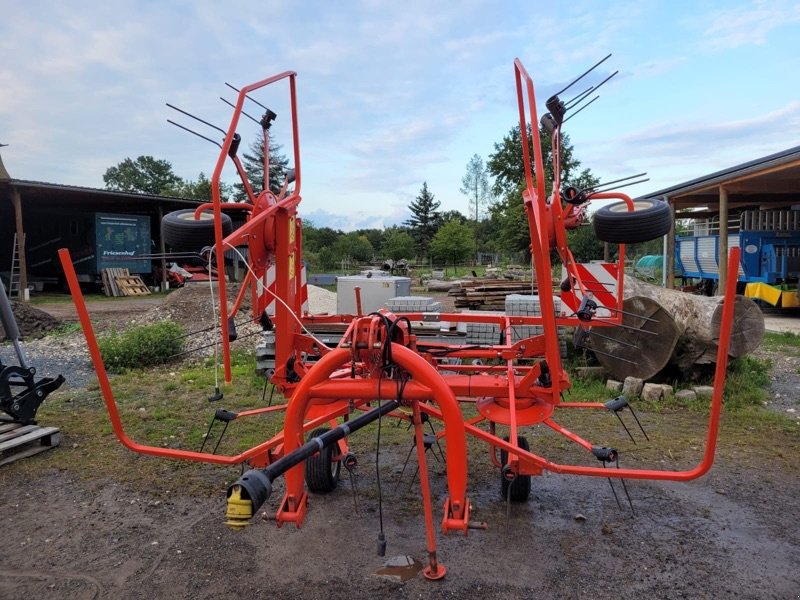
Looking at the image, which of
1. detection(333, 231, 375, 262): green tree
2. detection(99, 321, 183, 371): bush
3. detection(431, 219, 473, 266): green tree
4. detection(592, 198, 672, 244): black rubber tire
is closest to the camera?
detection(592, 198, 672, 244): black rubber tire

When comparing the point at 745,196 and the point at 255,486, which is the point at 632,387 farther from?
the point at 745,196

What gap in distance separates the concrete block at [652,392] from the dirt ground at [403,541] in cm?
193

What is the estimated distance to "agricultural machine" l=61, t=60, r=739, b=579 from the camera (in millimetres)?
2900

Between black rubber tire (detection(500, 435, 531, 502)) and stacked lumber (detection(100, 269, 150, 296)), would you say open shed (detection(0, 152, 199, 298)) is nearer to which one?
stacked lumber (detection(100, 269, 150, 296))

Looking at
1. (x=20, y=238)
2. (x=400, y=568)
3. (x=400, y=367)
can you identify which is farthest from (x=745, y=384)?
(x=20, y=238)

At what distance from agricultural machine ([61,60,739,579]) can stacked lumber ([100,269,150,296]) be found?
2161cm

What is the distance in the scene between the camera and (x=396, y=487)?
4.52 meters

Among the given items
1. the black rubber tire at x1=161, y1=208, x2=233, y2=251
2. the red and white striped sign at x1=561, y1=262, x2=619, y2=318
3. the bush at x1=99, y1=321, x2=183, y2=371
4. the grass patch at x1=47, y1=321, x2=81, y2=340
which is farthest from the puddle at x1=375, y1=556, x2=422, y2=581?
the grass patch at x1=47, y1=321, x2=81, y2=340

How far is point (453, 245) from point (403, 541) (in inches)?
1718

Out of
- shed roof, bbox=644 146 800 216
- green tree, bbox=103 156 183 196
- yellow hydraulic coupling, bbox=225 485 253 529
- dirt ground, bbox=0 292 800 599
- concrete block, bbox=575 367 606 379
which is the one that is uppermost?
green tree, bbox=103 156 183 196

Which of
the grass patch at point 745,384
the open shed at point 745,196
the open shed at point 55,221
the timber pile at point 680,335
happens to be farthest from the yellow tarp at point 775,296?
the open shed at point 55,221

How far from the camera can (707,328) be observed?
6.91 m

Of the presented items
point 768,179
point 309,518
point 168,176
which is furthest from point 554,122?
point 168,176

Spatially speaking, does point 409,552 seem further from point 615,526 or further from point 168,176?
point 168,176
